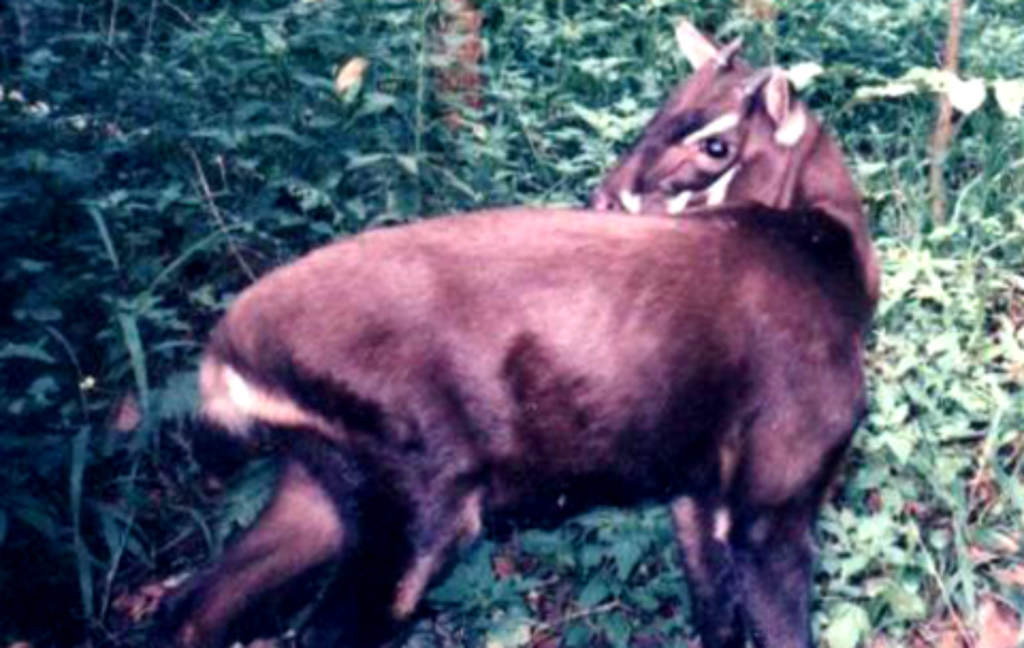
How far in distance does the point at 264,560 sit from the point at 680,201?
1.47m

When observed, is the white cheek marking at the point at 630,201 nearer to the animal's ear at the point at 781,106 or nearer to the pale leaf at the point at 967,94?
the animal's ear at the point at 781,106

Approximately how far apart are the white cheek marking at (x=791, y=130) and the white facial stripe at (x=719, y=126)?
123mm

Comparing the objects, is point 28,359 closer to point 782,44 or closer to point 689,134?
point 689,134

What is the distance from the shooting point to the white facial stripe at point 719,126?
3.72m

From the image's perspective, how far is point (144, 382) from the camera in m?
3.75

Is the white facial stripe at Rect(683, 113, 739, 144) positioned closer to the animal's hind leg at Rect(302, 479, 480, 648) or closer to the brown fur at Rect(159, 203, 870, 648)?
the brown fur at Rect(159, 203, 870, 648)

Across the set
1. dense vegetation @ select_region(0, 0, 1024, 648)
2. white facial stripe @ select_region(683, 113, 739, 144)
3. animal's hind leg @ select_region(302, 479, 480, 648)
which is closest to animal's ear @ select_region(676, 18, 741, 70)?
white facial stripe @ select_region(683, 113, 739, 144)

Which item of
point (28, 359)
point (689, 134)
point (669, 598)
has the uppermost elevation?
point (689, 134)

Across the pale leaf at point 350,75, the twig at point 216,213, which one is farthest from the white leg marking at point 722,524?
the pale leaf at point 350,75

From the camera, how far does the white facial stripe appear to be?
372 centimetres

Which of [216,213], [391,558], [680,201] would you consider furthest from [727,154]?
[216,213]

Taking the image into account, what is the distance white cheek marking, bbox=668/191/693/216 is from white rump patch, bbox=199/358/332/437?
4.12ft

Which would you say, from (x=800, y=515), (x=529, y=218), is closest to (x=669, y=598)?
(x=800, y=515)

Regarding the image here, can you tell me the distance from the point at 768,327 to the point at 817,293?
0.60 ft
